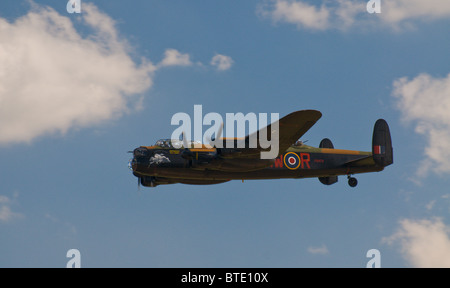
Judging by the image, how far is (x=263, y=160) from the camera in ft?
108

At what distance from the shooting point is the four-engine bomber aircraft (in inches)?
1253

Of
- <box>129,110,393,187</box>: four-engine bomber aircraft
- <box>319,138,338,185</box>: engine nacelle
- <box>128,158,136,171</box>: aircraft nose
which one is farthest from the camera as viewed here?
<box>319,138,338,185</box>: engine nacelle

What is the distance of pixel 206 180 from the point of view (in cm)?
3725

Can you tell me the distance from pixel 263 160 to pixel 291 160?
3197 mm

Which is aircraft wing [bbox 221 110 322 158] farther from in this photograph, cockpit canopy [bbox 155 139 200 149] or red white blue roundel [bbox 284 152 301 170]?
cockpit canopy [bbox 155 139 200 149]

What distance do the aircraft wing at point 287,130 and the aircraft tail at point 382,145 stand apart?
8.09 meters

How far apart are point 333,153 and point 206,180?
28.7 feet

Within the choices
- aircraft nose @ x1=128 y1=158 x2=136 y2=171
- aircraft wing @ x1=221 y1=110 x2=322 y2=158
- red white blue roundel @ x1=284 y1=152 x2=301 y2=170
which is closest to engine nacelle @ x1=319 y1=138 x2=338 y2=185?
red white blue roundel @ x1=284 y1=152 x2=301 y2=170

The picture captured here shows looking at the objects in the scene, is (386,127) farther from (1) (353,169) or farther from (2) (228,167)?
(2) (228,167)

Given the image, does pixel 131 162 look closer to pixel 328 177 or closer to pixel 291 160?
pixel 291 160

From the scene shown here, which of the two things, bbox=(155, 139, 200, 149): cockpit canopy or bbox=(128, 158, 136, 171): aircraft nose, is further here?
bbox=(155, 139, 200, 149): cockpit canopy

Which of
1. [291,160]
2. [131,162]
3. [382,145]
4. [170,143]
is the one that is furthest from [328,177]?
[131,162]

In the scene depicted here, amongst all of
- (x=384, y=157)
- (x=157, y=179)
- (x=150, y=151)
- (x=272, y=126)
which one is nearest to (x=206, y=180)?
(x=157, y=179)

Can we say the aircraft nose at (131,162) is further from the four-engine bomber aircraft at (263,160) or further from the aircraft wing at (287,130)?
the aircraft wing at (287,130)
